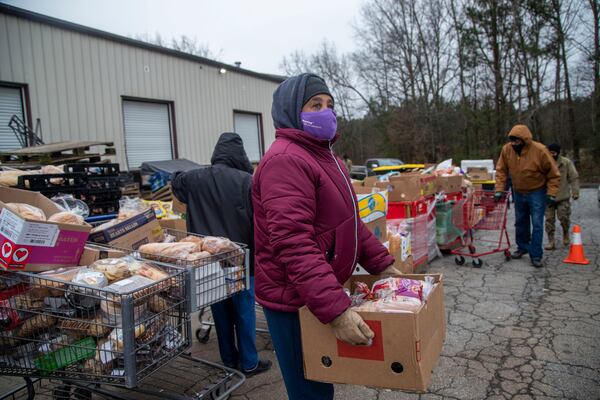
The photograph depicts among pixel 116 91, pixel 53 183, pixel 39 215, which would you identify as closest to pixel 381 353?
pixel 39 215

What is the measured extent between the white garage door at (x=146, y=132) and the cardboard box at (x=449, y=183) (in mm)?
7761

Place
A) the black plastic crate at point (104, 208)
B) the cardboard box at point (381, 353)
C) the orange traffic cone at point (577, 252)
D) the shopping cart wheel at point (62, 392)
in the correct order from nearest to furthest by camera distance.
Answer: the cardboard box at point (381, 353) → the shopping cart wheel at point (62, 392) → the black plastic crate at point (104, 208) → the orange traffic cone at point (577, 252)

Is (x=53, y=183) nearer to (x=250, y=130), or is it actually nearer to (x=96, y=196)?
(x=96, y=196)

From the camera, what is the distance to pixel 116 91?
10.5m

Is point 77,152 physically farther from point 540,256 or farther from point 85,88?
point 540,256

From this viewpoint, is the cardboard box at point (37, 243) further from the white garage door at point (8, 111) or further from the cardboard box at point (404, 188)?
the white garage door at point (8, 111)

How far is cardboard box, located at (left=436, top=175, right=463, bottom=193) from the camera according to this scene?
7.59 meters

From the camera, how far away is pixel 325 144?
2092 millimetres

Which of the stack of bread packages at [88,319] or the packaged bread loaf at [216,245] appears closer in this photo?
the stack of bread packages at [88,319]

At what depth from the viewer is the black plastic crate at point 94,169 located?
484 centimetres

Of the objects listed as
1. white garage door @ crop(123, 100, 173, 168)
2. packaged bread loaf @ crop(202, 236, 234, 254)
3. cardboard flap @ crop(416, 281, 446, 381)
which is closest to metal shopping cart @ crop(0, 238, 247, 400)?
packaged bread loaf @ crop(202, 236, 234, 254)

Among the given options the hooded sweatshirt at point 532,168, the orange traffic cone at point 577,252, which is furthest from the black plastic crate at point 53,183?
the orange traffic cone at point 577,252

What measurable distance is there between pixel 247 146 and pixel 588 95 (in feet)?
65.0

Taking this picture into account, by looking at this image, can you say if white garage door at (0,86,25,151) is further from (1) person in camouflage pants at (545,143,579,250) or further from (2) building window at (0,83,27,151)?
(1) person in camouflage pants at (545,143,579,250)
